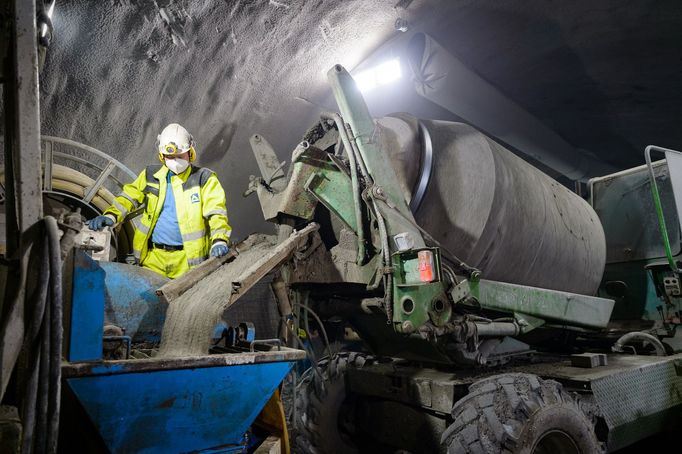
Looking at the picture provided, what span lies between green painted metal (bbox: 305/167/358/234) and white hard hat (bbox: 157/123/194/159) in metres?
1.63

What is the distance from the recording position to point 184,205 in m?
4.12

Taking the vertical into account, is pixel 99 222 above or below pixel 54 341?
above

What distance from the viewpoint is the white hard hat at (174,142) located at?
419cm

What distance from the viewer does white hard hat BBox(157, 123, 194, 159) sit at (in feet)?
13.8

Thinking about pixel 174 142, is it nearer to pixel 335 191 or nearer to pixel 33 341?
pixel 335 191

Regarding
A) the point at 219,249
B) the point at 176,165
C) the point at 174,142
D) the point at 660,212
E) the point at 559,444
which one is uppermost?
the point at 174,142

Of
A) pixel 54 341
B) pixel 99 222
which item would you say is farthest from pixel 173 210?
pixel 54 341

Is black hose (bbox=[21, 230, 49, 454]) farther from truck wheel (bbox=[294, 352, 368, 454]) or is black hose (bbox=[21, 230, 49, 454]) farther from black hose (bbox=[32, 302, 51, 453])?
truck wheel (bbox=[294, 352, 368, 454])

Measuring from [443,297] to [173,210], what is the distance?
97.0 inches

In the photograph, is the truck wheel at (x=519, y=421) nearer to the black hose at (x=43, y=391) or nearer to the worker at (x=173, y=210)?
the black hose at (x=43, y=391)

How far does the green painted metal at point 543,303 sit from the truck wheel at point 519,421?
19.2 inches

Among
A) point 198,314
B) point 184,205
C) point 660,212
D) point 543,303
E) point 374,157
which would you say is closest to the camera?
point 198,314

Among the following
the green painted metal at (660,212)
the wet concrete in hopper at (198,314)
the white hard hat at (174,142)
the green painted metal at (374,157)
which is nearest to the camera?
the wet concrete in hopper at (198,314)

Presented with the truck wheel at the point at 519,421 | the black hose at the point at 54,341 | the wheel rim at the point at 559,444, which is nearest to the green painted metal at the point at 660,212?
the truck wheel at the point at 519,421
